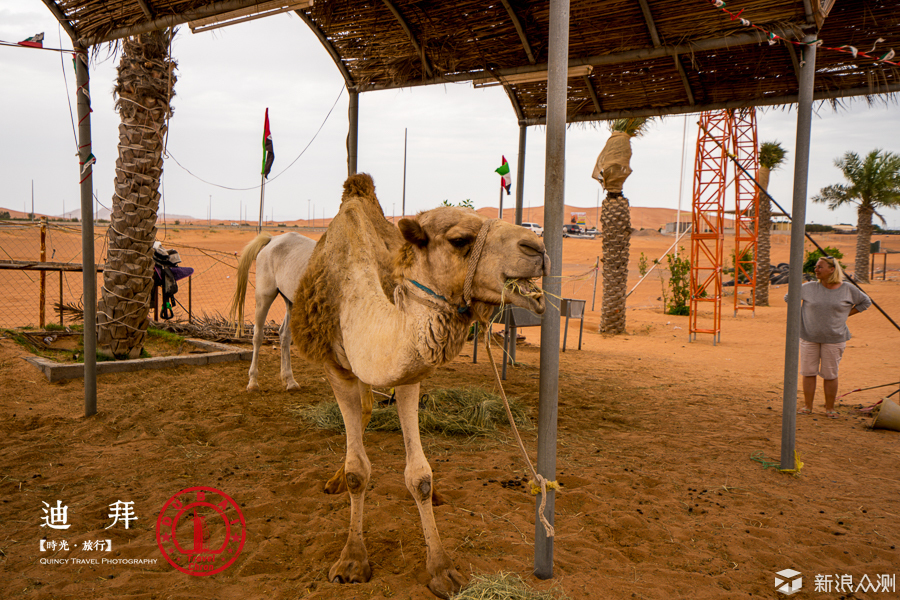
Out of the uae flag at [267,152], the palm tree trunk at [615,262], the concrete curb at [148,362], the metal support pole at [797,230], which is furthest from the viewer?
the palm tree trunk at [615,262]

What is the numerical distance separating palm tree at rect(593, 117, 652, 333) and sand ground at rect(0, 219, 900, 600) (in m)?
7.03

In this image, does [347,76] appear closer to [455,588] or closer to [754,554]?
[455,588]

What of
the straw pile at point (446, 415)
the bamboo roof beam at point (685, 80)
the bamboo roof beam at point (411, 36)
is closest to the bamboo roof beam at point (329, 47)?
the bamboo roof beam at point (411, 36)

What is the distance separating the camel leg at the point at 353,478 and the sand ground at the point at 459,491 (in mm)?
91

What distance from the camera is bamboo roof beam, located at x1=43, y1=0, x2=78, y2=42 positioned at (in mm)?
4844

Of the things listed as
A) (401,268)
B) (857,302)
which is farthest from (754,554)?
(857,302)

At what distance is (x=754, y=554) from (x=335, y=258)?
3063 mm

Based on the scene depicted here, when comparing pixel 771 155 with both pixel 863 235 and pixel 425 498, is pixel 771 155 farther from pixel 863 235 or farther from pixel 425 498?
pixel 425 498

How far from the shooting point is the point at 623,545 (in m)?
3.28

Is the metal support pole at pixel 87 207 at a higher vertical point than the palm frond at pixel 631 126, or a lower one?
lower

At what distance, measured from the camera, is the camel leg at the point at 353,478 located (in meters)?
2.86

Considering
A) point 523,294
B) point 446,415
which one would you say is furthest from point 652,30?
point 446,415

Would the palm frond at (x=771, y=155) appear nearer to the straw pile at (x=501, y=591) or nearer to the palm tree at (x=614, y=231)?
the palm tree at (x=614, y=231)

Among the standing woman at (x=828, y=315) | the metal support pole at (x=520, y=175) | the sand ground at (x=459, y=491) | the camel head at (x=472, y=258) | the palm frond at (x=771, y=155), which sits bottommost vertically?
the sand ground at (x=459, y=491)
